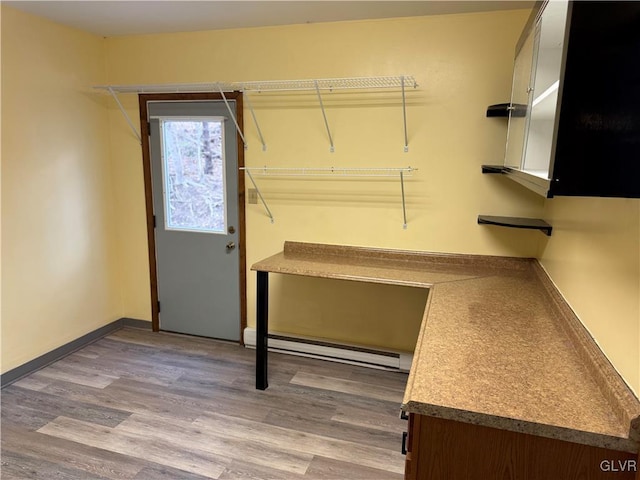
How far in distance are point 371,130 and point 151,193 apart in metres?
1.91

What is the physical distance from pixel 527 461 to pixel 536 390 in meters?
0.20

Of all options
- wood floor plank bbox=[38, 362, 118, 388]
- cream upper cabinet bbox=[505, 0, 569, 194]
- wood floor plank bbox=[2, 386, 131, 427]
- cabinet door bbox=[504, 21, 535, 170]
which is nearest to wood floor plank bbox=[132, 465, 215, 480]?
wood floor plank bbox=[2, 386, 131, 427]

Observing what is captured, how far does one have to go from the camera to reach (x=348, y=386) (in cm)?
290

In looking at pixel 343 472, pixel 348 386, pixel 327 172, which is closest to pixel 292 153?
pixel 327 172

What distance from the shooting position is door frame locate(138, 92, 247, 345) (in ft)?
10.6

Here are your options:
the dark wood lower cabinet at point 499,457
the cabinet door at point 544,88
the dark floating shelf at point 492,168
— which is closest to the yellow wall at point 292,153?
the dark floating shelf at point 492,168

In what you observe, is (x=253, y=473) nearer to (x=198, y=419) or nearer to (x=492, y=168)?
(x=198, y=419)

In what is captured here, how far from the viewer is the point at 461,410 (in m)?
1.16

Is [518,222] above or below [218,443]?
above

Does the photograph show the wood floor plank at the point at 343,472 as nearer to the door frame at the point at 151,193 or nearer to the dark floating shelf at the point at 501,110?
the door frame at the point at 151,193

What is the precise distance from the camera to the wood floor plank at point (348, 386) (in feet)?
A: 9.14

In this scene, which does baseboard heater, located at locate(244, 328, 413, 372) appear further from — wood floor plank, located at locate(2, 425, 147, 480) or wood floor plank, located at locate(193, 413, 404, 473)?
wood floor plank, located at locate(2, 425, 147, 480)

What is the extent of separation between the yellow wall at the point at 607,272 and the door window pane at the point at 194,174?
2.43 m

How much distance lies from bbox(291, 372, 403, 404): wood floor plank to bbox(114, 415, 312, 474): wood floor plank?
2.22 ft
